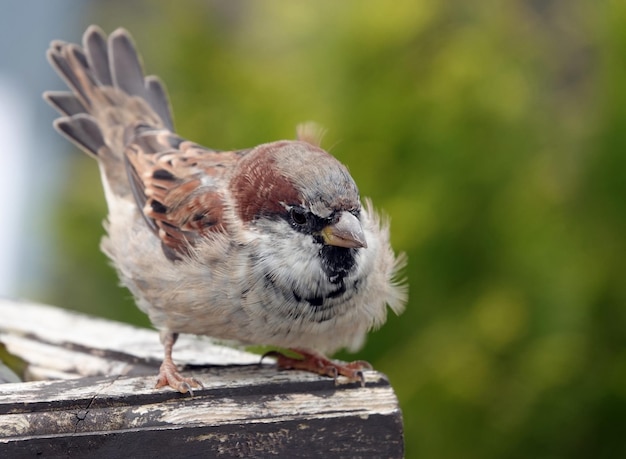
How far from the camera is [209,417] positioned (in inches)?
74.5

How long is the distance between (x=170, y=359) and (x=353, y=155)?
1534mm

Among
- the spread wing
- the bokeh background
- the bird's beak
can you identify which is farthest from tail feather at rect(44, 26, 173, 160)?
the bird's beak

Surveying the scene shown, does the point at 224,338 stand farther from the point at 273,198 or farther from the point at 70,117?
the point at 70,117

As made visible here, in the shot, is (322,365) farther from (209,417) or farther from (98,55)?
(98,55)

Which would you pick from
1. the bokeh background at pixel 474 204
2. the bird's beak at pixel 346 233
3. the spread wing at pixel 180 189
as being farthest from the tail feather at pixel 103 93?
the bird's beak at pixel 346 233

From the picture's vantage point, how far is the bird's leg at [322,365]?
213 cm

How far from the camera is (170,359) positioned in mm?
2264

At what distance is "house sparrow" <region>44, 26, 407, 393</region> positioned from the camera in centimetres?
212

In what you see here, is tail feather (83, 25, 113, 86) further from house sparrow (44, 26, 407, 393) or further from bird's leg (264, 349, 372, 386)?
bird's leg (264, 349, 372, 386)

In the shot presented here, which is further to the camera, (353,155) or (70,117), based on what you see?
(353,155)

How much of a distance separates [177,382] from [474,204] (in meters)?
1.73

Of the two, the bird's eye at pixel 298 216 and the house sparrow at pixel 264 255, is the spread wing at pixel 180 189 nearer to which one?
the house sparrow at pixel 264 255

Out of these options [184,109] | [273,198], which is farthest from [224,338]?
[184,109]

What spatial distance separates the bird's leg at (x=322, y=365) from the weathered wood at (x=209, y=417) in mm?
40
